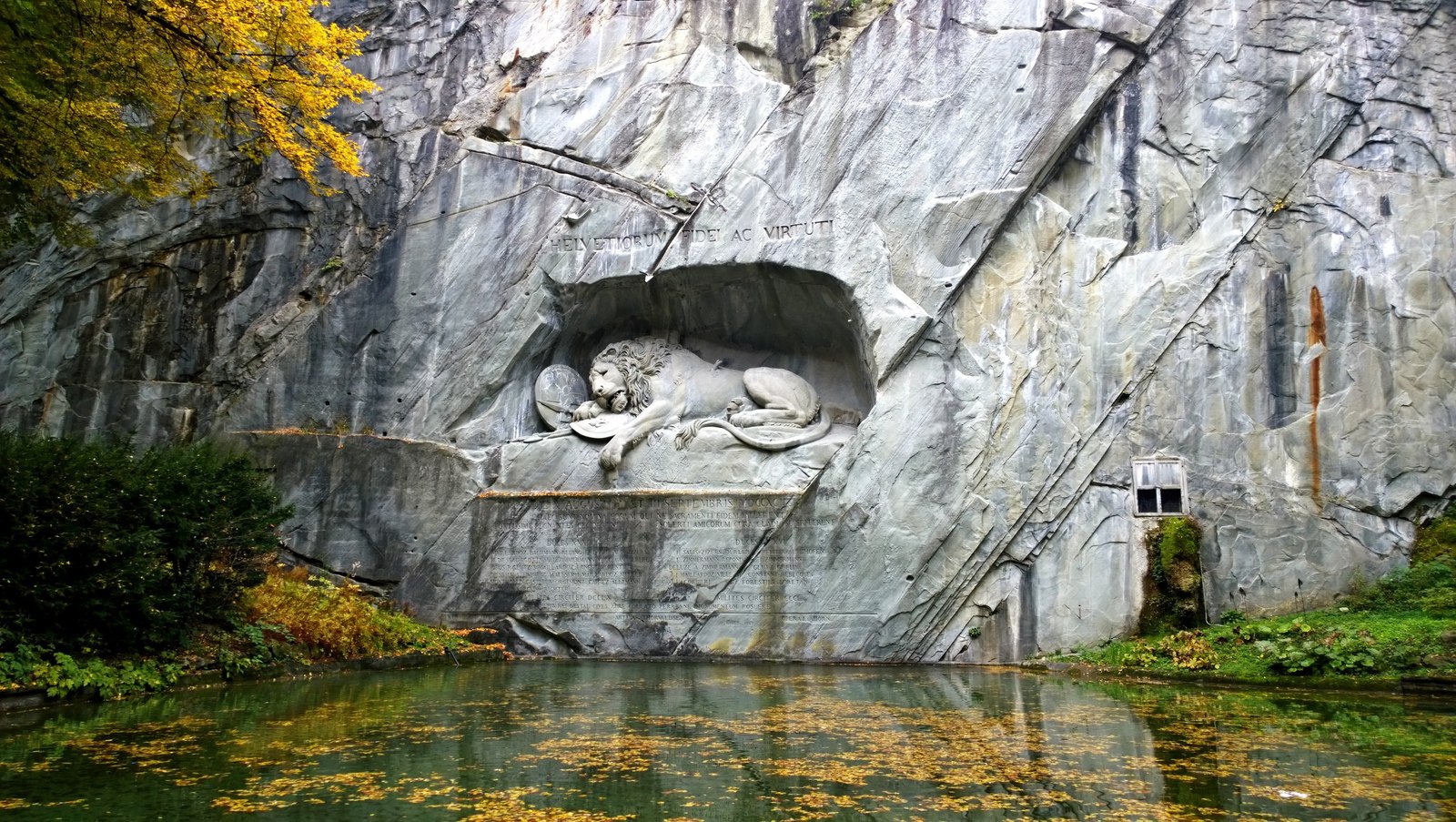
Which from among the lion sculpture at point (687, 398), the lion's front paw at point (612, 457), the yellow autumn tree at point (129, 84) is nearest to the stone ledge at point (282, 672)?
the lion's front paw at point (612, 457)

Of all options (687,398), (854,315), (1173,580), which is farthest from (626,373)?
(1173,580)

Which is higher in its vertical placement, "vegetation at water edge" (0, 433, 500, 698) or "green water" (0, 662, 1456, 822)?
"vegetation at water edge" (0, 433, 500, 698)

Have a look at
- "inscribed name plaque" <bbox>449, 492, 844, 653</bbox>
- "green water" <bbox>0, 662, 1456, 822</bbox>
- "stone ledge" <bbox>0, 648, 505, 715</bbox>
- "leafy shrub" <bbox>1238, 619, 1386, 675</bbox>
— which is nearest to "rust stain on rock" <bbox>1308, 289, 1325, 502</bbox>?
"leafy shrub" <bbox>1238, 619, 1386, 675</bbox>

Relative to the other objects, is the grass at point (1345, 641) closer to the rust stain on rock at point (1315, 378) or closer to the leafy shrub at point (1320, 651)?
the leafy shrub at point (1320, 651)

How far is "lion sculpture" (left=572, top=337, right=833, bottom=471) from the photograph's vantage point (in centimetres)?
1352

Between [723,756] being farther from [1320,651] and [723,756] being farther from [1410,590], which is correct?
[1410,590]

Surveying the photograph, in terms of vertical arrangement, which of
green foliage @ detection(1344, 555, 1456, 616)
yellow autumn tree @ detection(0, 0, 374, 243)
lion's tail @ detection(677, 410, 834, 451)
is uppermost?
yellow autumn tree @ detection(0, 0, 374, 243)

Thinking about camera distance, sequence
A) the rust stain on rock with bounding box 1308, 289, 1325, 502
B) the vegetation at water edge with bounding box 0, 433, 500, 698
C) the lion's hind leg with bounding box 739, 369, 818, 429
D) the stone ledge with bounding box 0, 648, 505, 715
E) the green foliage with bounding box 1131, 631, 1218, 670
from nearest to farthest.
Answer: the stone ledge with bounding box 0, 648, 505, 715
the vegetation at water edge with bounding box 0, 433, 500, 698
the green foliage with bounding box 1131, 631, 1218, 670
the rust stain on rock with bounding box 1308, 289, 1325, 502
the lion's hind leg with bounding box 739, 369, 818, 429

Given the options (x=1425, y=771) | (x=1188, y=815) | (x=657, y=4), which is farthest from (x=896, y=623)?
(x=657, y=4)

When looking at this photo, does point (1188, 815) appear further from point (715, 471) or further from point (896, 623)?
point (715, 471)

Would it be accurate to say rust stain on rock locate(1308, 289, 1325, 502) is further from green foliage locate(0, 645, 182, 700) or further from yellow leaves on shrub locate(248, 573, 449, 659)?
green foliage locate(0, 645, 182, 700)

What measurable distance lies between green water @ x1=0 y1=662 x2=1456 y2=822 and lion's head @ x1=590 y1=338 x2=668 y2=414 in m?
5.97

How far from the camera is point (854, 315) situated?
13234 mm

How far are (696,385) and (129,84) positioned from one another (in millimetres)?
7278
